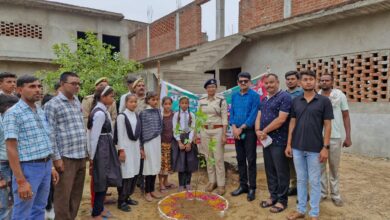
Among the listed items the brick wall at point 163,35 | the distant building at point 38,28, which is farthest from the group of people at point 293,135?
the distant building at point 38,28

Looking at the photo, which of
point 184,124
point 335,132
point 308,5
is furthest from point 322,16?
point 184,124

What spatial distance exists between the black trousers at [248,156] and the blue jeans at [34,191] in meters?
2.51

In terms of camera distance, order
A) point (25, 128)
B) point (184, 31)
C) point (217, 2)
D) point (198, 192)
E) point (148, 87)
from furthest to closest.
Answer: point (184, 31) < point (217, 2) < point (148, 87) < point (198, 192) < point (25, 128)

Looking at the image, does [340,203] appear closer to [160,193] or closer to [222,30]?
[160,193]

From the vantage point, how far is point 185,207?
12.5 ft

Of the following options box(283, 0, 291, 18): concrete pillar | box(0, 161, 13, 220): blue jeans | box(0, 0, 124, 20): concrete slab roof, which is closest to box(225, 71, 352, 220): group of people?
box(0, 161, 13, 220): blue jeans

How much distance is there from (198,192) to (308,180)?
1601 mm

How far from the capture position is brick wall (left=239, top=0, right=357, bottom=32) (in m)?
7.14

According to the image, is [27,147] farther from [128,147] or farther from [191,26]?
[191,26]

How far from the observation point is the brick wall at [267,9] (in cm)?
714

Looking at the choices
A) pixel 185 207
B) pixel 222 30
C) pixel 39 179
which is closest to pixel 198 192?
pixel 185 207

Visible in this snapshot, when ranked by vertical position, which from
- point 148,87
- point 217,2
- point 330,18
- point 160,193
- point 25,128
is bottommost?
point 160,193

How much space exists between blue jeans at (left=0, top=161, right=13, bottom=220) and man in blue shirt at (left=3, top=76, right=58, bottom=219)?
1.05 feet

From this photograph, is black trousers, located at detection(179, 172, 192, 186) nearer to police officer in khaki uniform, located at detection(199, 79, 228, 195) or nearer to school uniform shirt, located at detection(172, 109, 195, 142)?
police officer in khaki uniform, located at detection(199, 79, 228, 195)
